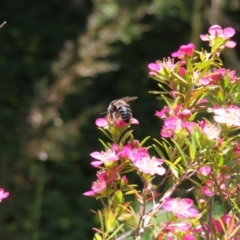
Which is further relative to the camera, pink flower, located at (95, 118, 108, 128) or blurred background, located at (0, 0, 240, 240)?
blurred background, located at (0, 0, 240, 240)

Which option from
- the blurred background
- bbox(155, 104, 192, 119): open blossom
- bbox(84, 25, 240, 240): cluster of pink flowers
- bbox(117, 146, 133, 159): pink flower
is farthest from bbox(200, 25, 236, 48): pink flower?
the blurred background

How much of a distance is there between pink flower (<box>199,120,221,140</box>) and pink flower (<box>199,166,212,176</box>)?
0.18ft

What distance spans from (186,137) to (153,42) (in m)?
3.39

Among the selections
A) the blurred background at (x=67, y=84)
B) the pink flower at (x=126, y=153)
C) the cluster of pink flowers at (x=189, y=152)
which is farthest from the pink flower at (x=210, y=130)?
the blurred background at (x=67, y=84)

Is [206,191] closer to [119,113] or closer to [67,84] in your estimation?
[119,113]

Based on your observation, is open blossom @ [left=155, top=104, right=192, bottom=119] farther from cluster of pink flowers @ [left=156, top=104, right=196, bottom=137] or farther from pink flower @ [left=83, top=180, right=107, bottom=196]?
pink flower @ [left=83, top=180, right=107, bottom=196]

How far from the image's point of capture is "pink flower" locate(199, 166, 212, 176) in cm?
103

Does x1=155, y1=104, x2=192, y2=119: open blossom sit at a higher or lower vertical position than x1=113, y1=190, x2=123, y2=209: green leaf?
higher

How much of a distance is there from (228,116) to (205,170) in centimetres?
9

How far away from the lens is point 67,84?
133 inches

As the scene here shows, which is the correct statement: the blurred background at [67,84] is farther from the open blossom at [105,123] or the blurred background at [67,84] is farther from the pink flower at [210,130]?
the pink flower at [210,130]

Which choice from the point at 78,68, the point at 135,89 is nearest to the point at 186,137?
the point at 78,68

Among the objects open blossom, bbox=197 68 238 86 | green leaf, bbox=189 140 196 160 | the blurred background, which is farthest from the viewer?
the blurred background

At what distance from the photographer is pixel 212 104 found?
109 cm
